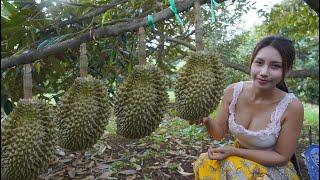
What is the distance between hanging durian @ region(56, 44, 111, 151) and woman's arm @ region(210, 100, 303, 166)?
81 cm

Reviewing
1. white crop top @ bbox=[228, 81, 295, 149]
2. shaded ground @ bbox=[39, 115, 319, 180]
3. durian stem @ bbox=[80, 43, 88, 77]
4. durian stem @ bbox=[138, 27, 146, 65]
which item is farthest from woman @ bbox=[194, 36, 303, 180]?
shaded ground @ bbox=[39, 115, 319, 180]

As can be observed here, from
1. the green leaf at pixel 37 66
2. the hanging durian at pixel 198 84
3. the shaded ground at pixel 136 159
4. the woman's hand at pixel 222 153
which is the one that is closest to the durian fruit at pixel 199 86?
the hanging durian at pixel 198 84

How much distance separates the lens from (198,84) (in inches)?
50.9

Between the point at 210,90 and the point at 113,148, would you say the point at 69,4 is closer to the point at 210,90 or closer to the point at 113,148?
the point at 210,90

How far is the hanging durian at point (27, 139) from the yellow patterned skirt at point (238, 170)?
96 cm

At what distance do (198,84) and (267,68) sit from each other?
53cm

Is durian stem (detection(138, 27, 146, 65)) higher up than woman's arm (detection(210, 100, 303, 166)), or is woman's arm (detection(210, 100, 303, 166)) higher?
durian stem (detection(138, 27, 146, 65))

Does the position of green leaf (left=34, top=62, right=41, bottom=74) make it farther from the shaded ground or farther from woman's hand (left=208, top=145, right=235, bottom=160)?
the shaded ground

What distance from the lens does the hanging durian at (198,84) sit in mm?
1293

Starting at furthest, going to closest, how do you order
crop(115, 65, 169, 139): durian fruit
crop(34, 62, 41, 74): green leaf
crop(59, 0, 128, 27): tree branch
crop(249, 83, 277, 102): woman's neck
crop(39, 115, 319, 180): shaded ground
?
crop(39, 115, 319, 180): shaded ground, crop(249, 83, 277, 102): woman's neck, crop(34, 62, 41, 74): green leaf, crop(59, 0, 128, 27): tree branch, crop(115, 65, 169, 139): durian fruit

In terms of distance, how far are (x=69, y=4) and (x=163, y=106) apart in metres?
0.64

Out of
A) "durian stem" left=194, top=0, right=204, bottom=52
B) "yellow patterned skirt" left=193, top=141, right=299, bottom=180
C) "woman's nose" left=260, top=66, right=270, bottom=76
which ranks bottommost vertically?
"yellow patterned skirt" left=193, top=141, right=299, bottom=180

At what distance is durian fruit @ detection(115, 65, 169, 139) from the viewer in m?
1.29

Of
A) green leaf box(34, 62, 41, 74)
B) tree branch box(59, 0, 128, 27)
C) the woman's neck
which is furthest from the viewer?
the woman's neck
